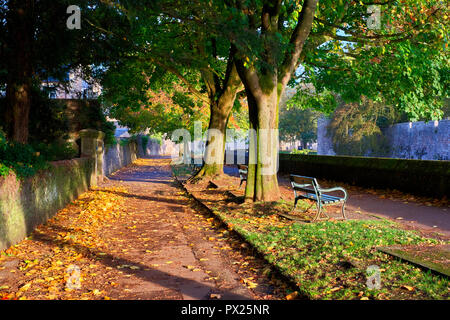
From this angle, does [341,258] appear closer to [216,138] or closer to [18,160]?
[18,160]

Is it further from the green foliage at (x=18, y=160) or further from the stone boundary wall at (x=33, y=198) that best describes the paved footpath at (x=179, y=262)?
the green foliage at (x=18, y=160)

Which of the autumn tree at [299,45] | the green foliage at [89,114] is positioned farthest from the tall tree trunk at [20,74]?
the green foliage at [89,114]

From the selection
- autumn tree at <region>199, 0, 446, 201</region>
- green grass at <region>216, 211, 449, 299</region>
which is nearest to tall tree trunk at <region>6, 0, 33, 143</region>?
autumn tree at <region>199, 0, 446, 201</region>

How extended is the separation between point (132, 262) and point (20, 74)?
25.9ft

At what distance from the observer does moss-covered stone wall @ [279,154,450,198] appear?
11969 millimetres

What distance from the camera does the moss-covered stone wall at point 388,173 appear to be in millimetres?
11969

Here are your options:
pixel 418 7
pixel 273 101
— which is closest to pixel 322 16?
pixel 418 7

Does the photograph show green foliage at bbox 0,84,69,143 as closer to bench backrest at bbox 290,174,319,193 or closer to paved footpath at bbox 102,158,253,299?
paved footpath at bbox 102,158,253,299

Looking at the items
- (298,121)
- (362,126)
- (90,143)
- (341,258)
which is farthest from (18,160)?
(298,121)

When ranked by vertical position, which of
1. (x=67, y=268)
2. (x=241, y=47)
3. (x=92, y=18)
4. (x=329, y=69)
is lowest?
(x=67, y=268)

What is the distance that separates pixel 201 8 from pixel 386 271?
803 centimetres

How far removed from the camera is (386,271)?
15.2ft

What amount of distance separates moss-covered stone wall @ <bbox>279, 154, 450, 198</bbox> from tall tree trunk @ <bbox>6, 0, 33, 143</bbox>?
40.7ft

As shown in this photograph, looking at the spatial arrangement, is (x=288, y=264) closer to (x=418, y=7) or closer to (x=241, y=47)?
(x=241, y=47)
